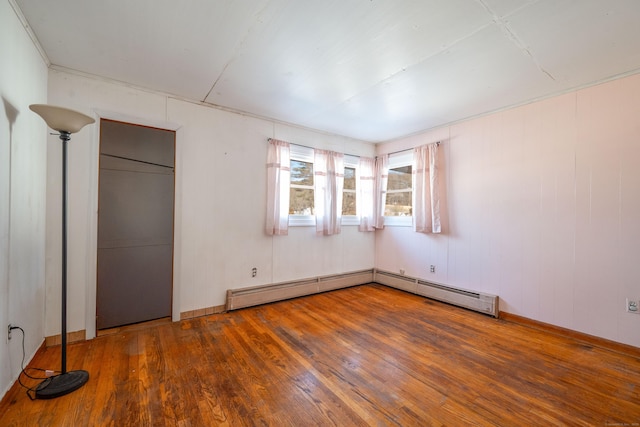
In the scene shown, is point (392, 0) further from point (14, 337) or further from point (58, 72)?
point (14, 337)

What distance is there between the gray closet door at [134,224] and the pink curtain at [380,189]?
10.7 ft

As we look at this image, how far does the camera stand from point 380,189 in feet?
15.5

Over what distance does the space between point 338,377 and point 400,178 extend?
3.37 metres

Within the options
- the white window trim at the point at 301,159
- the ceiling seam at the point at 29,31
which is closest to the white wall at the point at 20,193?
the ceiling seam at the point at 29,31

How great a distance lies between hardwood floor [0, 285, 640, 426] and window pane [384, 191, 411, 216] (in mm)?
1927

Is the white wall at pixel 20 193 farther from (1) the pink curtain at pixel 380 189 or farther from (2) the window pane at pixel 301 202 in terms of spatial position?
(1) the pink curtain at pixel 380 189

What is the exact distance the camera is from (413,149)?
13.8 ft

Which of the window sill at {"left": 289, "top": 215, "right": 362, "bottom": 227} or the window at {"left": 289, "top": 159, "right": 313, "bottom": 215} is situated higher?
the window at {"left": 289, "top": 159, "right": 313, "bottom": 215}

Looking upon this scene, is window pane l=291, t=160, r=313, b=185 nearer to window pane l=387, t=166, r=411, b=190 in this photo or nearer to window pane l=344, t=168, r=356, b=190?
window pane l=344, t=168, r=356, b=190

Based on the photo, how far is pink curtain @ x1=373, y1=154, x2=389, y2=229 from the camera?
15.3 ft

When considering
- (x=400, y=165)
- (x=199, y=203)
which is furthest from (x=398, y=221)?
(x=199, y=203)

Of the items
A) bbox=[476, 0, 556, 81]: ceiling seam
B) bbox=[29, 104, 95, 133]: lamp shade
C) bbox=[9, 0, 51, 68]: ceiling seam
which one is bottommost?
bbox=[29, 104, 95, 133]: lamp shade

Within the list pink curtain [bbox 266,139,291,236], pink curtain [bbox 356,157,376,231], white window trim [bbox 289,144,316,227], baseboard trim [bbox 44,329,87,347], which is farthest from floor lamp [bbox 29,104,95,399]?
pink curtain [bbox 356,157,376,231]

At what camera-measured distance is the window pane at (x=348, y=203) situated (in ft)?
15.1
